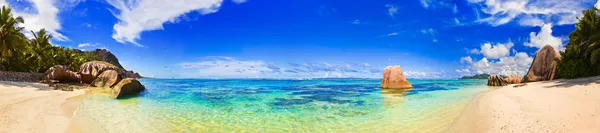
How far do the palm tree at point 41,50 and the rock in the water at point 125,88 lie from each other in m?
27.2

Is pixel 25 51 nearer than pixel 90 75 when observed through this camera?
No

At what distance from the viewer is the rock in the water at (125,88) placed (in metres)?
20.6

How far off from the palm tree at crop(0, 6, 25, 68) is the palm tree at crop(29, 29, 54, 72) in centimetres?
700

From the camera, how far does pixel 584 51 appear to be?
26.1m

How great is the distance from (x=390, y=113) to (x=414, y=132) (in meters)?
4.12

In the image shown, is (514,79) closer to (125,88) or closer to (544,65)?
(544,65)

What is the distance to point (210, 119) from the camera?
11531mm

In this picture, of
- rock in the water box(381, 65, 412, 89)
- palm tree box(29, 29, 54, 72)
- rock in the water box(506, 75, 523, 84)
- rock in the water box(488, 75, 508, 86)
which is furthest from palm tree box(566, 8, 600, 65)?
palm tree box(29, 29, 54, 72)

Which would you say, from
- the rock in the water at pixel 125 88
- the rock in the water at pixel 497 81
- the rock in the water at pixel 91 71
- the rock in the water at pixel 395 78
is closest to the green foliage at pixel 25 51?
the rock in the water at pixel 91 71

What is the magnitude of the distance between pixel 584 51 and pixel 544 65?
22.9ft

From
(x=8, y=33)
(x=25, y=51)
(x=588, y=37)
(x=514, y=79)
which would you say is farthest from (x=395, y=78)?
(x=25, y=51)

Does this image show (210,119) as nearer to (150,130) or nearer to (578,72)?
(150,130)

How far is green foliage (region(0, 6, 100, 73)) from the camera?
32719 mm

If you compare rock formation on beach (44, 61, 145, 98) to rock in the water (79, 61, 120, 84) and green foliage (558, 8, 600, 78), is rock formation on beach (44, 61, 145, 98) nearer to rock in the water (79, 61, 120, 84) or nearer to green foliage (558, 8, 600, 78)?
rock in the water (79, 61, 120, 84)
